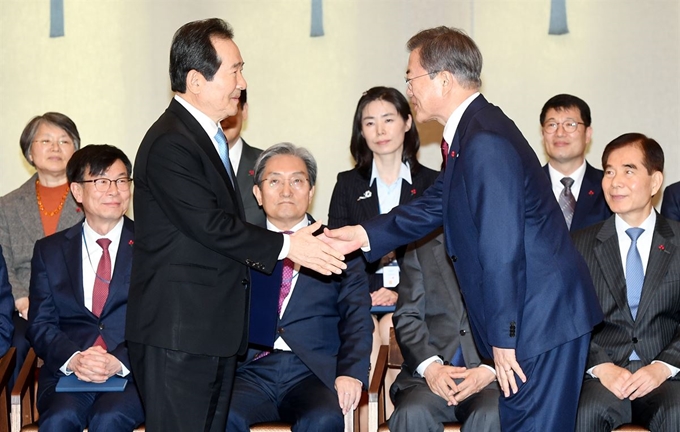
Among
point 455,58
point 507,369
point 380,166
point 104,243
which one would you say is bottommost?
point 507,369

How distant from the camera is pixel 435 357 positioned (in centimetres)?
388

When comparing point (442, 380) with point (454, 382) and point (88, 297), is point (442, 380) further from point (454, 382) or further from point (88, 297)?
point (88, 297)

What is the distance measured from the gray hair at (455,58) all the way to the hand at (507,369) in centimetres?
90

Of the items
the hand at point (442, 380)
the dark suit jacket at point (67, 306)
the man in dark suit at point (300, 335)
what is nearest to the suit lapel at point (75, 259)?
the dark suit jacket at point (67, 306)

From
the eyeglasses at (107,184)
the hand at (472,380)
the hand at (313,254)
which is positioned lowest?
the hand at (472,380)

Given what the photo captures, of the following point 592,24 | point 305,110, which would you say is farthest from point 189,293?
point 592,24

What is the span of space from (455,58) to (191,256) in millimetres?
1089

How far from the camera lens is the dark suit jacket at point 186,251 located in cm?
294

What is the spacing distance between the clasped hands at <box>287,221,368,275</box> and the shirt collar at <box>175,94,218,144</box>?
473 mm

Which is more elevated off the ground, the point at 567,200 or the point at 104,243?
the point at 567,200

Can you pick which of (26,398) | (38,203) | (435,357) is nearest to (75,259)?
(26,398)

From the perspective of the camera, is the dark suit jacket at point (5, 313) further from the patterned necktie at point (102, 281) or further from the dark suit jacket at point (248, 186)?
the dark suit jacket at point (248, 186)

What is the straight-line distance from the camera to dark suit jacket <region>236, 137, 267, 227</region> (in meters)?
4.66

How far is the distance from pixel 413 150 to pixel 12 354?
2.24m
